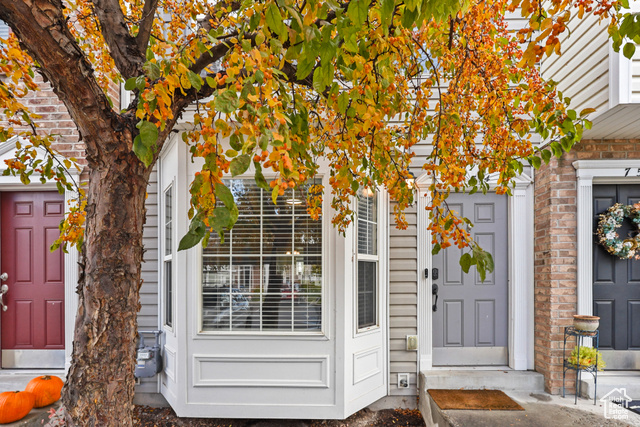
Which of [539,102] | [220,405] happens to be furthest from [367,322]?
[539,102]

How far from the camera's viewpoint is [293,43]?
1.18 meters

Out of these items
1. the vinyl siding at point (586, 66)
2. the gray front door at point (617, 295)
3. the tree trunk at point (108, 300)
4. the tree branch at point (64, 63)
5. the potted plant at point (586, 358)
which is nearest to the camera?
the tree branch at point (64, 63)

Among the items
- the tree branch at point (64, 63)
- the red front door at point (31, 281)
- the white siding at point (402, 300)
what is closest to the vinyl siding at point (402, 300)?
the white siding at point (402, 300)

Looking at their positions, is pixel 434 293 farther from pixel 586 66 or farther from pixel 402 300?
pixel 586 66

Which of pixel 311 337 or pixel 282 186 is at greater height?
pixel 282 186

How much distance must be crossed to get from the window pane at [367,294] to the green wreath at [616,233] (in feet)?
6.89

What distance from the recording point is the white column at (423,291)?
358 cm

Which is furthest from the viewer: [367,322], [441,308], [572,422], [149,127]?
[441,308]

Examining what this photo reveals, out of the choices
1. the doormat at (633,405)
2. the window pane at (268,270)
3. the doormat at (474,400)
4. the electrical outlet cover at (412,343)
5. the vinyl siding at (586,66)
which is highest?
the vinyl siding at (586,66)

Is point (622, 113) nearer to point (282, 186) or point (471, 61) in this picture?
point (471, 61)

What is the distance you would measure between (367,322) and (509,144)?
2025 mm

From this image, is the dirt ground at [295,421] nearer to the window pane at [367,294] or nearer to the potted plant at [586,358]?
the window pane at [367,294]

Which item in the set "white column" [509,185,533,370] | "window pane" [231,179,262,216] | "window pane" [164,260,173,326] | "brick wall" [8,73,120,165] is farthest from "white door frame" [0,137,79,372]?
"white column" [509,185,533,370]

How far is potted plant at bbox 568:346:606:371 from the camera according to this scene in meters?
3.11
